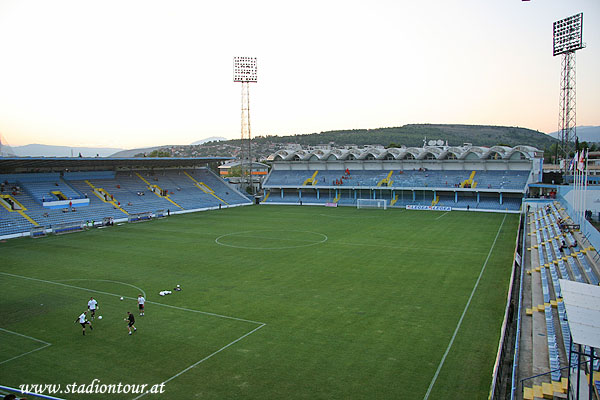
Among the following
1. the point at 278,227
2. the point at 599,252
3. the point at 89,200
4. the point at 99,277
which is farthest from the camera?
the point at 89,200

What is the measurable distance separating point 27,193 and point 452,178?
4976 centimetres

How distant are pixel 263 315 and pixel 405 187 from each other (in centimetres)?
4327

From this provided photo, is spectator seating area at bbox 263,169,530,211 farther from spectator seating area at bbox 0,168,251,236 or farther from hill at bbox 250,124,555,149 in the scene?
hill at bbox 250,124,555,149

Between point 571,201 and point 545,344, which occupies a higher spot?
point 571,201

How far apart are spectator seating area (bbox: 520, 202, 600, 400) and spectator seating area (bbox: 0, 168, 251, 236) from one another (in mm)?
37868

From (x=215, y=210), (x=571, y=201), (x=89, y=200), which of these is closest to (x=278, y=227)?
(x=215, y=210)

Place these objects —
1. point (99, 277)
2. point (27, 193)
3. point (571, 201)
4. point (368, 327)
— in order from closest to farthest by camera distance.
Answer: point (368, 327)
point (99, 277)
point (571, 201)
point (27, 193)

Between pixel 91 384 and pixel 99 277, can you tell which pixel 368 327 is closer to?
pixel 91 384

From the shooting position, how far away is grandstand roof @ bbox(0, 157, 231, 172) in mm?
40812

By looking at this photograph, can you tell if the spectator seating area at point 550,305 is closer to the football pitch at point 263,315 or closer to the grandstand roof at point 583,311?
the football pitch at point 263,315

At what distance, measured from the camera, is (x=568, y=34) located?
51.9 metres

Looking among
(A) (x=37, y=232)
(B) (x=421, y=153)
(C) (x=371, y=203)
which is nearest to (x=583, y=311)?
(A) (x=37, y=232)

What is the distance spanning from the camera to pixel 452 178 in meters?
57.6

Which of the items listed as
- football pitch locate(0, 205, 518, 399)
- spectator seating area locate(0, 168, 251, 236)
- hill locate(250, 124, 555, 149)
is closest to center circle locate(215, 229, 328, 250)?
football pitch locate(0, 205, 518, 399)
